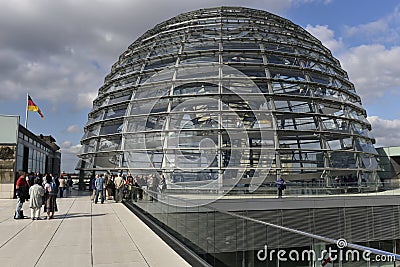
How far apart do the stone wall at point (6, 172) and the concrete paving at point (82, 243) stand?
33.6ft

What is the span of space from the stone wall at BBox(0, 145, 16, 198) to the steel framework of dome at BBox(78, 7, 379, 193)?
6.31 metres

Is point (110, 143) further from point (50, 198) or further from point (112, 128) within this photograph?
point (50, 198)

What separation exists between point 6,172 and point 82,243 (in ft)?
55.8

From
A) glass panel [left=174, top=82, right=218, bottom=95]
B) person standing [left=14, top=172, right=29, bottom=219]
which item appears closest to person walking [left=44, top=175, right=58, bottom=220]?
person standing [left=14, top=172, right=29, bottom=219]

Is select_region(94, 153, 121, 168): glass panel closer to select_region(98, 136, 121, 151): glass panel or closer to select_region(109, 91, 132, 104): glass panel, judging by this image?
select_region(98, 136, 121, 151): glass panel

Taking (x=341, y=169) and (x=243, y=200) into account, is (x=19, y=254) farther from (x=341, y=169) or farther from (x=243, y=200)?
(x=341, y=169)

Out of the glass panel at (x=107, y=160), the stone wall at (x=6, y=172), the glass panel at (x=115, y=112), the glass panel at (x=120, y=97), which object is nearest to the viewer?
the stone wall at (x=6, y=172)

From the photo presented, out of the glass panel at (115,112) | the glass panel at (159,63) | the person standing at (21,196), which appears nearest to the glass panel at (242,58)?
→ the glass panel at (159,63)

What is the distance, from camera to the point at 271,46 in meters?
29.4

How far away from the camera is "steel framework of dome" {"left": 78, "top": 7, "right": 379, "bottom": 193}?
24.1m

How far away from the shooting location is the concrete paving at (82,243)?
7.63m

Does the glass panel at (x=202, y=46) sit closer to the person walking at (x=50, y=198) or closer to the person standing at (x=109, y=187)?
the person standing at (x=109, y=187)

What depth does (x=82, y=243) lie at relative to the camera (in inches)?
374

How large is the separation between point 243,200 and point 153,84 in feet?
40.4
